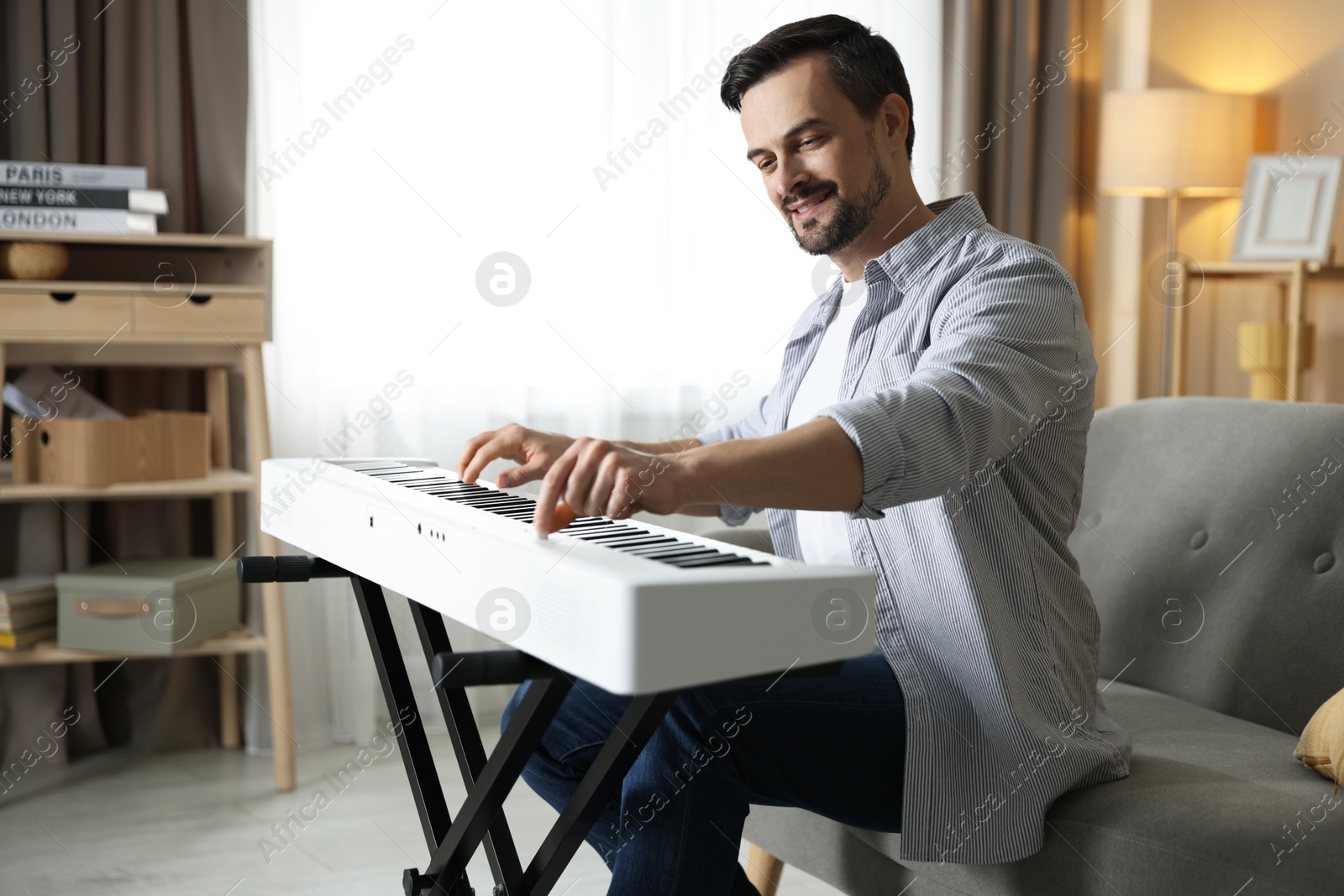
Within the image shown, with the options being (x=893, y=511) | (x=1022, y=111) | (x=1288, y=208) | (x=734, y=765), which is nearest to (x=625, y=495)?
(x=734, y=765)

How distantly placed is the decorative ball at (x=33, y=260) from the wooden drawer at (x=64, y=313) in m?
0.07

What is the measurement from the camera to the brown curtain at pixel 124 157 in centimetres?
252

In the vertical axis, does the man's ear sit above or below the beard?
above

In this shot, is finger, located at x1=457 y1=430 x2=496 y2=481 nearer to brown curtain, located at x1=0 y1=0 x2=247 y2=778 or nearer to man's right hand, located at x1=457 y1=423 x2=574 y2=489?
man's right hand, located at x1=457 y1=423 x2=574 y2=489

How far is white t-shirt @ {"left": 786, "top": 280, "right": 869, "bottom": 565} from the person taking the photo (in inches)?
56.1

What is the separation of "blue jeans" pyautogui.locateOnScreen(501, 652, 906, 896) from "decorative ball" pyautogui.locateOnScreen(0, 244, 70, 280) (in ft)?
5.09

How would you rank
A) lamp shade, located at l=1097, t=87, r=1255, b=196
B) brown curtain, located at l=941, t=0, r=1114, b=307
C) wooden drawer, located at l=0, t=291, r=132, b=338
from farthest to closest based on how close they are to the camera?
1. brown curtain, located at l=941, t=0, r=1114, b=307
2. lamp shade, located at l=1097, t=87, r=1255, b=196
3. wooden drawer, located at l=0, t=291, r=132, b=338

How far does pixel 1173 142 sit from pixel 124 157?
101 inches

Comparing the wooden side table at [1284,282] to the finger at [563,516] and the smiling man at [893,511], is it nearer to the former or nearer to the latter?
the smiling man at [893,511]

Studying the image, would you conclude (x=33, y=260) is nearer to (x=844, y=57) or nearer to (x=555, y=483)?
(x=844, y=57)

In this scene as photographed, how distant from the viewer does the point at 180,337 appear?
2.33 m

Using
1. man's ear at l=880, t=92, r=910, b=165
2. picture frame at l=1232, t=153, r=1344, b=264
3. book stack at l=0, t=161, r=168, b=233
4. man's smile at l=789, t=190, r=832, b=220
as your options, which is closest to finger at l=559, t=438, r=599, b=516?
man's smile at l=789, t=190, r=832, b=220

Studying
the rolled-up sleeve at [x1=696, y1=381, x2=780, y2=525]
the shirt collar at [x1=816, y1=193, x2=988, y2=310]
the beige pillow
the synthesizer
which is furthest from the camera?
the rolled-up sleeve at [x1=696, y1=381, x2=780, y2=525]

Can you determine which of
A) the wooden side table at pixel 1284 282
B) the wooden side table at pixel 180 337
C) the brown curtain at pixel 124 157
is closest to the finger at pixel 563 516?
the wooden side table at pixel 180 337
